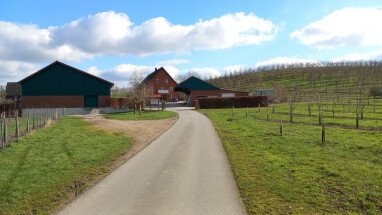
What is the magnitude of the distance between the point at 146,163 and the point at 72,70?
43.3 meters

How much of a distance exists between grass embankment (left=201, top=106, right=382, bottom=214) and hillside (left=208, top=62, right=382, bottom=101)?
50.2 metres

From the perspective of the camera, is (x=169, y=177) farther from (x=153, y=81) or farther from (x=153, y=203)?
(x=153, y=81)

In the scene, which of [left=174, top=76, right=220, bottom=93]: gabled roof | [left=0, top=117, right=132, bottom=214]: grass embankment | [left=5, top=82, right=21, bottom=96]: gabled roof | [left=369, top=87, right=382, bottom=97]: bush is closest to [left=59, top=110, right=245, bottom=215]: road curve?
[left=0, top=117, right=132, bottom=214]: grass embankment

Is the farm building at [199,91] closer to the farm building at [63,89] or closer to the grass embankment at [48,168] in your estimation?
the farm building at [63,89]

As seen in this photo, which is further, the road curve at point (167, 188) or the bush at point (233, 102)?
the bush at point (233, 102)

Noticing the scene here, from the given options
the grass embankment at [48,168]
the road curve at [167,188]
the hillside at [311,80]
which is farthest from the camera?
the hillside at [311,80]

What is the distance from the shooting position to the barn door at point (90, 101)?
53.8m

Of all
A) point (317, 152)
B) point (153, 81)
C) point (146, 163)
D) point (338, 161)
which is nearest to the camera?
point (338, 161)

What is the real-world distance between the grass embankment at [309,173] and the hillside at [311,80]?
50.2 metres

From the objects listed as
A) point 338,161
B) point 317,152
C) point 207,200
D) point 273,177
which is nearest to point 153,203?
point 207,200

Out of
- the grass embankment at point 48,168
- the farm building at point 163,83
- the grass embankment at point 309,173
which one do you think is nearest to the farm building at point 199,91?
the farm building at point 163,83

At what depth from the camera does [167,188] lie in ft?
31.9

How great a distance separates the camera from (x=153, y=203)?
8.45 meters

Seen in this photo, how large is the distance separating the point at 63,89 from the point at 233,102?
2468cm
